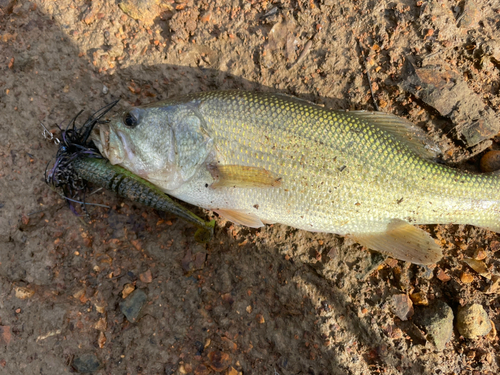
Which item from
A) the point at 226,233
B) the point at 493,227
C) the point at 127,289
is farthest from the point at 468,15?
the point at 127,289

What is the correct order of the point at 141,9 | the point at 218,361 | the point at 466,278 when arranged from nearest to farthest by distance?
1. the point at 218,361
2. the point at 466,278
3. the point at 141,9

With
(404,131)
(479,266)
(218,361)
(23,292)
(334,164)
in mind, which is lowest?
(218,361)

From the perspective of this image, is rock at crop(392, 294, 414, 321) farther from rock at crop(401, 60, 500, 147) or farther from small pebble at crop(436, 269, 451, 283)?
rock at crop(401, 60, 500, 147)

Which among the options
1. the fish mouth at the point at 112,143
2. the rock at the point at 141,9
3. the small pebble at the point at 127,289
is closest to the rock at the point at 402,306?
the small pebble at the point at 127,289

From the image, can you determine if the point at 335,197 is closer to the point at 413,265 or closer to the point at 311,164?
the point at 311,164

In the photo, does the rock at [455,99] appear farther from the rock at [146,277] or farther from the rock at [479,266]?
the rock at [146,277]

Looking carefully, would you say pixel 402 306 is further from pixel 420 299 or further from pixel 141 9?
pixel 141 9

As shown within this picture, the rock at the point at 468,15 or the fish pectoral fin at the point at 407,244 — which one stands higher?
the rock at the point at 468,15
